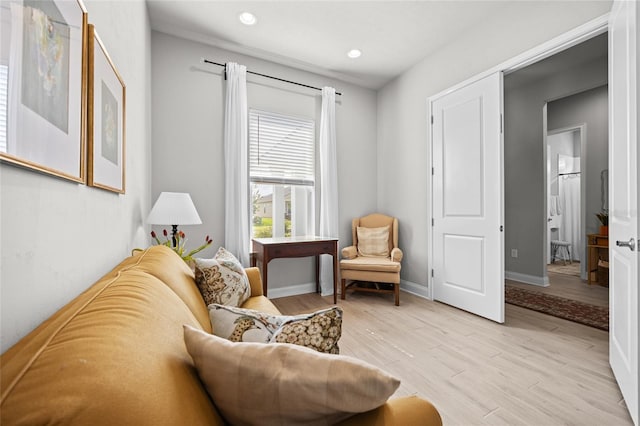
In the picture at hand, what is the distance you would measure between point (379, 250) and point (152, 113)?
118 inches

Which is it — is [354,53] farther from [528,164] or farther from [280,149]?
[528,164]

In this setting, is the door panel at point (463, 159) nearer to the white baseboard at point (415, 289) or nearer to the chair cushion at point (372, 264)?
the chair cushion at point (372, 264)

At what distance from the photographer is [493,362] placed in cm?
198

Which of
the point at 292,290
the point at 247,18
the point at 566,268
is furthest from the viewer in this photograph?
the point at 566,268

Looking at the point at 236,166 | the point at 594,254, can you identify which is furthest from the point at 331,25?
the point at 594,254

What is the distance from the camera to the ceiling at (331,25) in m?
2.59

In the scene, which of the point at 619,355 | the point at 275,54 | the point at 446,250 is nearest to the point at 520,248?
the point at 446,250

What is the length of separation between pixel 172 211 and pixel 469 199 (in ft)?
9.17

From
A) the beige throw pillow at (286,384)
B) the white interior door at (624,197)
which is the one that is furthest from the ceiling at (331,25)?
the beige throw pillow at (286,384)

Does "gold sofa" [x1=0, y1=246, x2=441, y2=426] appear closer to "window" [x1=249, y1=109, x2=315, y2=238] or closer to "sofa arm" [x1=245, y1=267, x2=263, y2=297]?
"sofa arm" [x1=245, y1=267, x2=263, y2=297]

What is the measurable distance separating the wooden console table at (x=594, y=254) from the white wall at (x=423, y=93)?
2.50m

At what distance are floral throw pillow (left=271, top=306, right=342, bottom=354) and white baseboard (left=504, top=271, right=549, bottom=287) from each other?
4.39 metres

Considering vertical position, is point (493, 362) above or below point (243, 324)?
below

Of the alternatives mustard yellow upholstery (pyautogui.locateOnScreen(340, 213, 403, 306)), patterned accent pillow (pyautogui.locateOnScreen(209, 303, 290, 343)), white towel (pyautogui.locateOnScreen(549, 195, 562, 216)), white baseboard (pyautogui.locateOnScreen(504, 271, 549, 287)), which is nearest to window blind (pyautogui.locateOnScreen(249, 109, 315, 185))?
mustard yellow upholstery (pyautogui.locateOnScreen(340, 213, 403, 306))
